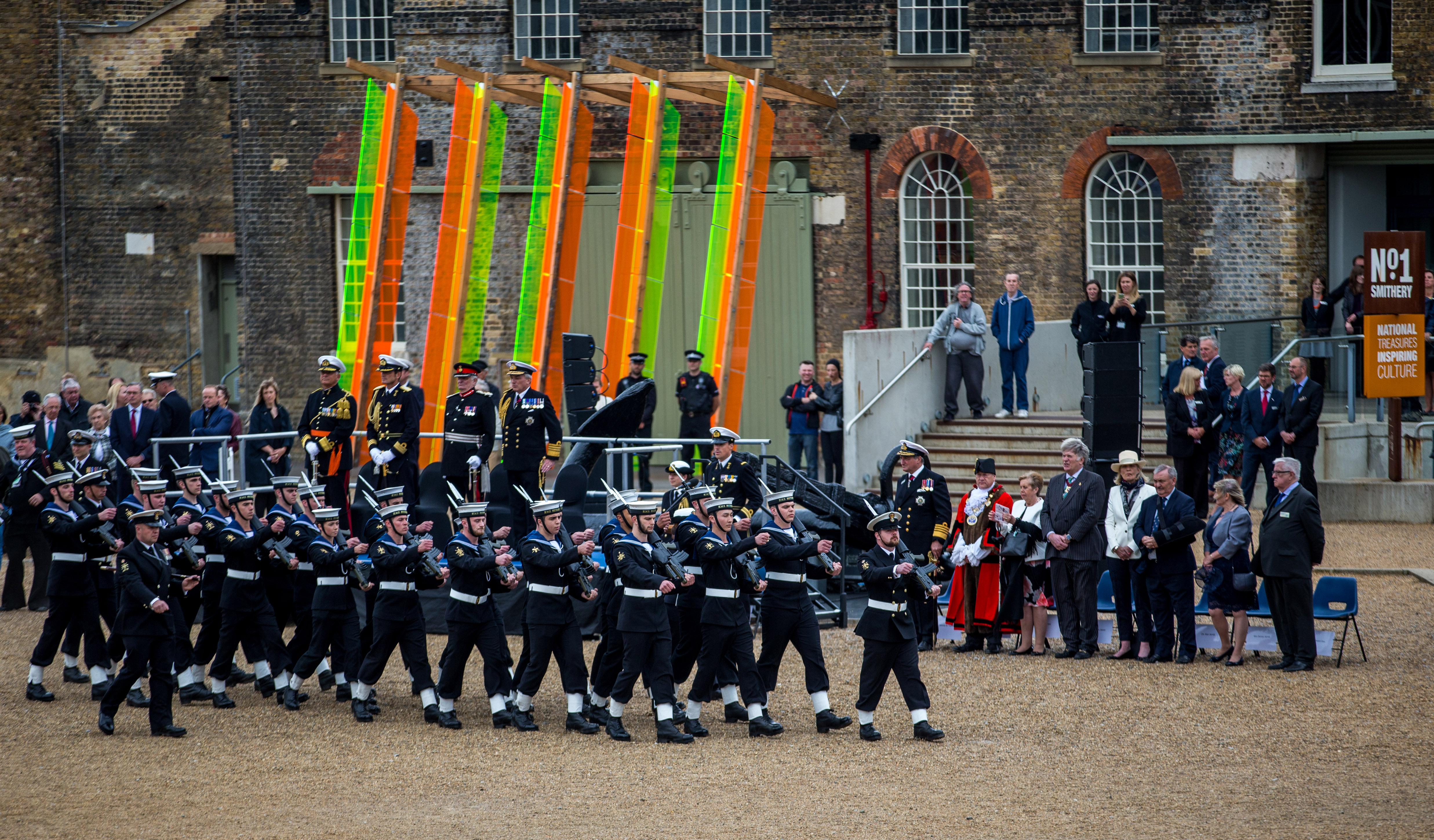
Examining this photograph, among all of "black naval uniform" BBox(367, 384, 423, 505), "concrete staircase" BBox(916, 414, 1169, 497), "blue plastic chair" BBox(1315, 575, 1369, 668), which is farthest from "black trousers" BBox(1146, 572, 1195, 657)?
"black naval uniform" BBox(367, 384, 423, 505)

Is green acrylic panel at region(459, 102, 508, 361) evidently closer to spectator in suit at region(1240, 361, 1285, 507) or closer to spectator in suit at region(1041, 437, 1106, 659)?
spectator in suit at region(1041, 437, 1106, 659)

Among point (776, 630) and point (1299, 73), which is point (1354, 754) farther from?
point (1299, 73)

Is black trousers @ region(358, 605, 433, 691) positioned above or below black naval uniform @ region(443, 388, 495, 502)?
below

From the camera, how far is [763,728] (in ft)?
35.9

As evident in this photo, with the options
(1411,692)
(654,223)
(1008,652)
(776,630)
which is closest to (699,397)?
(654,223)

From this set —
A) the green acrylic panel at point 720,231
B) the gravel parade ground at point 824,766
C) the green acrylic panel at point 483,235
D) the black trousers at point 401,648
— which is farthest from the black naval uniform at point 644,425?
the black trousers at point 401,648

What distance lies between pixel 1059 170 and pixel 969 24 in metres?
2.45

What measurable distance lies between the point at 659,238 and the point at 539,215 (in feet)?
5.32

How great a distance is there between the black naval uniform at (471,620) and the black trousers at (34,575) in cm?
613

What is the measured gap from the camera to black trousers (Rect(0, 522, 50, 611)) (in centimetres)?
1555

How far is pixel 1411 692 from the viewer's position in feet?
37.4

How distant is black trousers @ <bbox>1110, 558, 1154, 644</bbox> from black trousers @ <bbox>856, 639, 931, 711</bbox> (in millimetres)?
2869

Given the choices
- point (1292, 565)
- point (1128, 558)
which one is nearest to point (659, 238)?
point (1128, 558)

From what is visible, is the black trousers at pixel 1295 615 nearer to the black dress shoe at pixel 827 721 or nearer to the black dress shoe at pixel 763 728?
the black dress shoe at pixel 827 721
